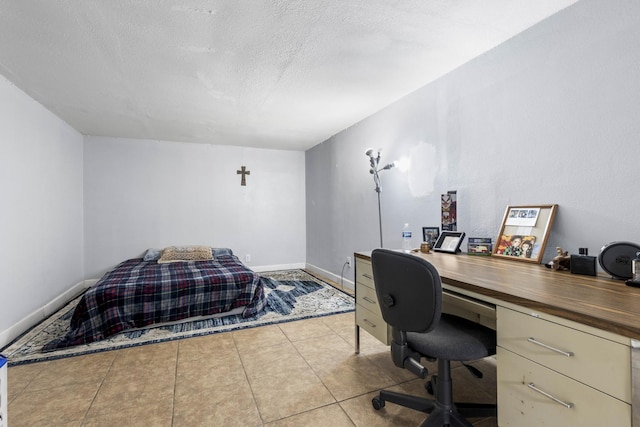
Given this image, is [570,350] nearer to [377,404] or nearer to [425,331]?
[425,331]

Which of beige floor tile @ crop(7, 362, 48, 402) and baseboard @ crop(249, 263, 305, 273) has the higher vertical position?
baseboard @ crop(249, 263, 305, 273)

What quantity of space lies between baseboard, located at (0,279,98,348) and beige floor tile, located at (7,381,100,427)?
101cm

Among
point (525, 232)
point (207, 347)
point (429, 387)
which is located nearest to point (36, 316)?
point (207, 347)

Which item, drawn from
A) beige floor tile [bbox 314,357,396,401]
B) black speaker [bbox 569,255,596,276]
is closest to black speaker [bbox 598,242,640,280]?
black speaker [bbox 569,255,596,276]

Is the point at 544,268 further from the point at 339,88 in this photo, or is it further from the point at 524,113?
the point at 339,88

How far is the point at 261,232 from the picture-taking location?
5.29 meters

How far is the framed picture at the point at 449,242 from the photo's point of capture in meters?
2.23

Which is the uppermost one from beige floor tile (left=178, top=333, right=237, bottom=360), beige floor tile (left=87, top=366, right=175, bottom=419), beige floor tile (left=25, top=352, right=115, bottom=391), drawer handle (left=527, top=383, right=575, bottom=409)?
drawer handle (left=527, top=383, right=575, bottom=409)

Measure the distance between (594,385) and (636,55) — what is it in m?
1.55

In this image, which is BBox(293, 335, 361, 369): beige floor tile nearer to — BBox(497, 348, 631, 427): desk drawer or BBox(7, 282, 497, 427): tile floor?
BBox(7, 282, 497, 427): tile floor

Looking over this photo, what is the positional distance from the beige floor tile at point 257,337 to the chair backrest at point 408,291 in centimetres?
145

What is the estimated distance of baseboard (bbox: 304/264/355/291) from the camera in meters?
3.99

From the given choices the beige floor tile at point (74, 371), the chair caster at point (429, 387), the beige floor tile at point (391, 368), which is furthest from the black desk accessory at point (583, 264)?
the beige floor tile at point (74, 371)

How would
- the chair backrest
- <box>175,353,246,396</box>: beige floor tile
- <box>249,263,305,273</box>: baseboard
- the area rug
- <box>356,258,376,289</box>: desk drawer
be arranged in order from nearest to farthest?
the chair backrest < <box>175,353,246,396</box>: beige floor tile < <box>356,258,376,289</box>: desk drawer < the area rug < <box>249,263,305,273</box>: baseboard
